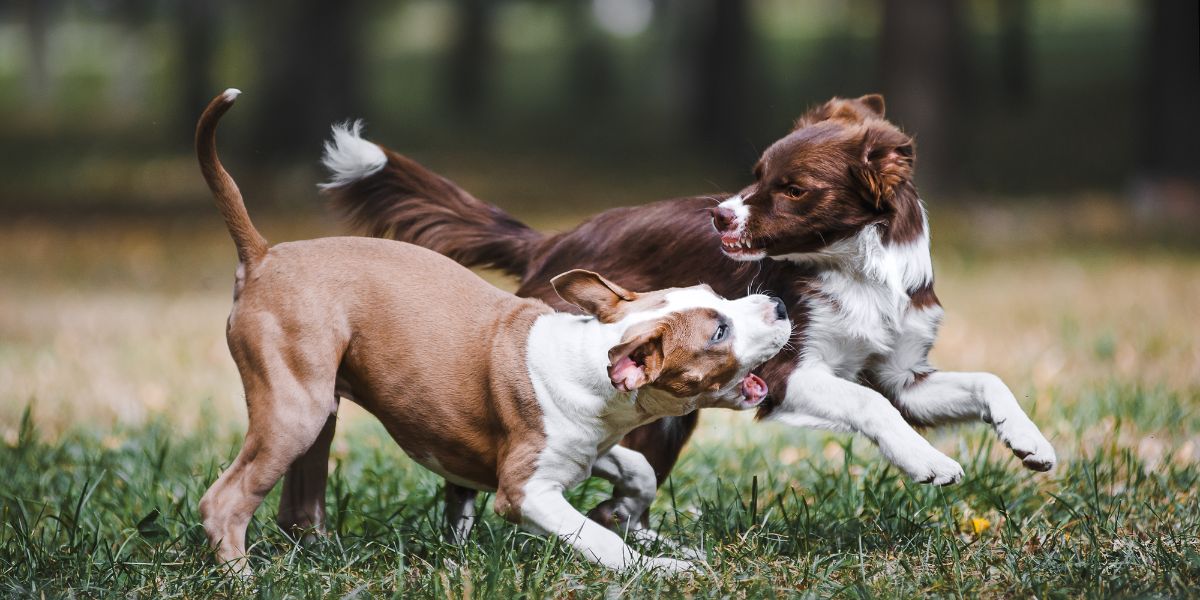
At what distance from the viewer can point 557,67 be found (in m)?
37.7

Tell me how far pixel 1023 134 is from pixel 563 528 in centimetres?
2019

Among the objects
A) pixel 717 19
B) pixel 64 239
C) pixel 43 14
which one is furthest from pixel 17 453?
pixel 43 14

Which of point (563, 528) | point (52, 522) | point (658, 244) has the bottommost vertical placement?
point (52, 522)

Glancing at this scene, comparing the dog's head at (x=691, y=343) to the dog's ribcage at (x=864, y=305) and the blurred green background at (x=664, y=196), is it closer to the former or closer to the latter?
the dog's ribcage at (x=864, y=305)

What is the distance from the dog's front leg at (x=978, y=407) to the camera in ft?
12.9

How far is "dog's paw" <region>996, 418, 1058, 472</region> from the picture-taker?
3889mm

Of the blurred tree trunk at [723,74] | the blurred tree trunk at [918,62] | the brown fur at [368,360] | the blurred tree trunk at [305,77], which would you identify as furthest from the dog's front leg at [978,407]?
the blurred tree trunk at [723,74]

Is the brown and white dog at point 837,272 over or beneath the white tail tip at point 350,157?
beneath

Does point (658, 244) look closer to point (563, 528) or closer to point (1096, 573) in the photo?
point (563, 528)

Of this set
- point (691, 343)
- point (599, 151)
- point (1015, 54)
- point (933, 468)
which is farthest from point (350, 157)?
point (1015, 54)

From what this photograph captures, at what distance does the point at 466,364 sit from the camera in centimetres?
396

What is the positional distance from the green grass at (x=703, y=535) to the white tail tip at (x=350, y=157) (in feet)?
3.71

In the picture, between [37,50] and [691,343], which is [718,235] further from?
[37,50]

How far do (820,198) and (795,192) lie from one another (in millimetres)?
83
